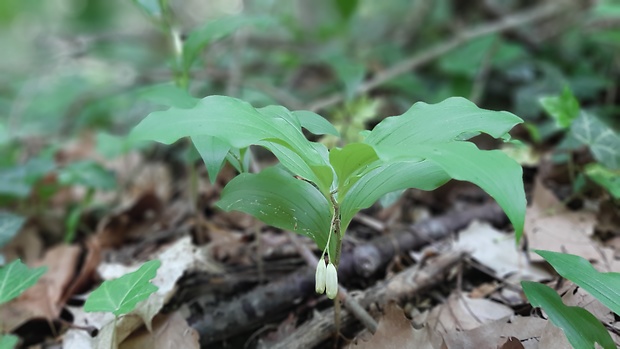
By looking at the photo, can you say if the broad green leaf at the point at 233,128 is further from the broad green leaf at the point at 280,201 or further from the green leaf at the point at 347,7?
the green leaf at the point at 347,7

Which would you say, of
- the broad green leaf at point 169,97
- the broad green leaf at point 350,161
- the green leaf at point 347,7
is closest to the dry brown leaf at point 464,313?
the broad green leaf at point 350,161

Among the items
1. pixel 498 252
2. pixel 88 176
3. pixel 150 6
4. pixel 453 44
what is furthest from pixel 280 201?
pixel 453 44

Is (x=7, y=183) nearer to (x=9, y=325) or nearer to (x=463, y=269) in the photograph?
(x=9, y=325)

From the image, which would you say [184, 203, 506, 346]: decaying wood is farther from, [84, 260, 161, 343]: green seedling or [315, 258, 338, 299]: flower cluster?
[315, 258, 338, 299]: flower cluster

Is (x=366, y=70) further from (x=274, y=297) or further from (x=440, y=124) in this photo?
(x=440, y=124)

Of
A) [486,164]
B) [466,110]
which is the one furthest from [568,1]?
[486,164]
